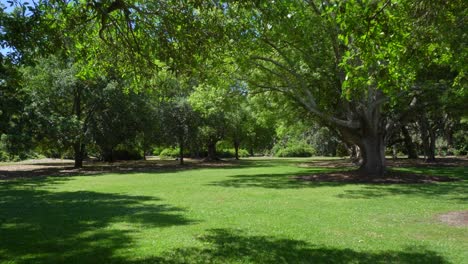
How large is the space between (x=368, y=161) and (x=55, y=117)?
2216 centimetres

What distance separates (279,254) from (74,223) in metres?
5.54

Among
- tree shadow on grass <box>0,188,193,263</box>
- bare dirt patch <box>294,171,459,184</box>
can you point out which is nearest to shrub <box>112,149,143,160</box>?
bare dirt patch <box>294,171,459,184</box>

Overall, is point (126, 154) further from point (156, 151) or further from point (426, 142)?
point (426, 142)

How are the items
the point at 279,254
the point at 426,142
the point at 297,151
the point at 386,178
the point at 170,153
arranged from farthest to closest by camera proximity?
the point at 297,151, the point at 170,153, the point at 426,142, the point at 386,178, the point at 279,254

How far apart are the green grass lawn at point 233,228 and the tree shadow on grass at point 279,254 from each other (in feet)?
0.06

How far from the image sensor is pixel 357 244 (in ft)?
28.0

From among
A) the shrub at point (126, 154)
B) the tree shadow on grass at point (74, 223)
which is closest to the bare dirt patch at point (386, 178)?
the tree shadow on grass at point (74, 223)

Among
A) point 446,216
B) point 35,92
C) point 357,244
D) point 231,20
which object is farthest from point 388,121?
point 35,92

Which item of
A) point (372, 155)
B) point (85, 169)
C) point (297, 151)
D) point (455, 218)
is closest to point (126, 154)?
point (85, 169)

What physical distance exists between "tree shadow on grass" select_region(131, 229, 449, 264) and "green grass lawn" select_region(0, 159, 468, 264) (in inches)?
0.7

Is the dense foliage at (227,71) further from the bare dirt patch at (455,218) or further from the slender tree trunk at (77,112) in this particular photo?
the bare dirt patch at (455,218)

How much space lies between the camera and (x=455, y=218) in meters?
11.4

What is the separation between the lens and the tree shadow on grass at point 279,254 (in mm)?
7395

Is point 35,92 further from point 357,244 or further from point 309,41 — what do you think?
point 357,244
